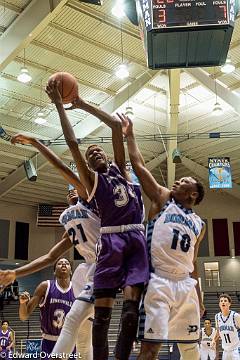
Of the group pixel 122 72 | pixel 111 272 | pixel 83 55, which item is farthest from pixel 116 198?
pixel 83 55

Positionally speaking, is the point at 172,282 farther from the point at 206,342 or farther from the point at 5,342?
the point at 5,342

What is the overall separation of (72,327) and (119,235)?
0.81m

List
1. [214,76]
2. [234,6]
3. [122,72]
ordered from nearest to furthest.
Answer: [234,6] → [122,72] → [214,76]

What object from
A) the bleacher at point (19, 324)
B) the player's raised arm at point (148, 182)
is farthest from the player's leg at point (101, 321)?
the bleacher at point (19, 324)

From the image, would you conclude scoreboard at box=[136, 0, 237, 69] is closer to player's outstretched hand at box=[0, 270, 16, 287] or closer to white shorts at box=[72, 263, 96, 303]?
white shorts at box=[72, 263, 96, 303]

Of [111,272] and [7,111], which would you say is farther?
[7,111]

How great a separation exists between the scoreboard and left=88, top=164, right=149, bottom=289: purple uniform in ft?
6.85

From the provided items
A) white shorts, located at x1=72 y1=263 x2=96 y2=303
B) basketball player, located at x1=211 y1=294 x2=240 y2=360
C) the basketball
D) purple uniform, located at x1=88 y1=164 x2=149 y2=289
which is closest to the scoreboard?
the basketball

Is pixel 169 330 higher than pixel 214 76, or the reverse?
pixel 214 76

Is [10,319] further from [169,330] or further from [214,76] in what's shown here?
[169,330]

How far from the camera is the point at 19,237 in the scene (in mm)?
25109

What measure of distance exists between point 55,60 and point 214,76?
15.1 ft

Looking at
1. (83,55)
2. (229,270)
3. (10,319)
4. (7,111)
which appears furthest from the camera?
(229,270)

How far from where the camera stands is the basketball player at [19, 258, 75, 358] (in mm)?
5270
